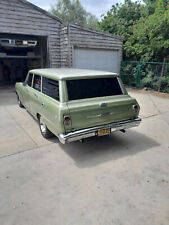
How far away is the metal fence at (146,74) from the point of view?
10000 mm

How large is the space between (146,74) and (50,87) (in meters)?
8.85

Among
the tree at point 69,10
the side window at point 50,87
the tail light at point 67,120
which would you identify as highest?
the tree at point 69,10

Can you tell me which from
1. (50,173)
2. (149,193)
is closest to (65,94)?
(50,173)

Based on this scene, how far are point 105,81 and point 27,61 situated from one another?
14.4 metres

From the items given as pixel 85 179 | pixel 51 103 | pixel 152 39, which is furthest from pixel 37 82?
pixel 152 39

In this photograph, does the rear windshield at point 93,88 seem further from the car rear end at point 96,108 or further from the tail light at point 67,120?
the tail light at point 67,120

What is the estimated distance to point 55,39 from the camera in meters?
10.1

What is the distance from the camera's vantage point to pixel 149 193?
2734 millimetres

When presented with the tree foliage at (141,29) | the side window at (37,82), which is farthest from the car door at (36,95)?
the tree foliage at (141,29)

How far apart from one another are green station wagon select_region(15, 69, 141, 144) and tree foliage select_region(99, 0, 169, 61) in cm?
778

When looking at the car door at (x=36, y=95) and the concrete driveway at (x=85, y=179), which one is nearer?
the concrete driveway at (x=85, y=179)

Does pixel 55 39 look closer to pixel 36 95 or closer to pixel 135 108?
pixel 36 95

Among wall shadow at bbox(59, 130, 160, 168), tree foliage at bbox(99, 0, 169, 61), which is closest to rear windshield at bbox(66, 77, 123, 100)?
wall shadow at bbox(59, 130, 160, 168)

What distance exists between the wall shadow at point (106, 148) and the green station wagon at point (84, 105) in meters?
0.54
